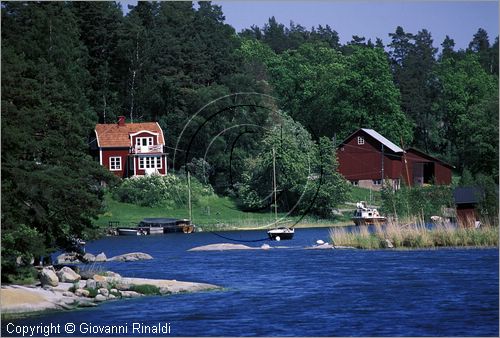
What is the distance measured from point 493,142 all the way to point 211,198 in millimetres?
24206

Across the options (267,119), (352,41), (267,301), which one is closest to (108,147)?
(267,119)

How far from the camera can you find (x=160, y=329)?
36062 millimetres

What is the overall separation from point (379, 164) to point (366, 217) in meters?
17.7

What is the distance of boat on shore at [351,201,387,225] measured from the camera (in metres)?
82.9

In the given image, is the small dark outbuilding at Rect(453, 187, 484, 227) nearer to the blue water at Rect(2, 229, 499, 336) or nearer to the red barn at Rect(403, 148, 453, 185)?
the blue water at Rect(2, 229, 499, 336)

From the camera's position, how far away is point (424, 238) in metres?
59.8

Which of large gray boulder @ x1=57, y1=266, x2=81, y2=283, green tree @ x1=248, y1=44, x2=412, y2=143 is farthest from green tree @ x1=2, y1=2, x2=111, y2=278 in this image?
green tree @ x1=248, y1=44, x2=412, y2=143

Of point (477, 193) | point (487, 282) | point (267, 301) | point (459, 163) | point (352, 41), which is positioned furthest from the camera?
point (352, 41)

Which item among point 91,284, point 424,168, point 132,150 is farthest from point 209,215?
point 91,284

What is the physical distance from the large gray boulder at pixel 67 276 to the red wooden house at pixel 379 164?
58195 millimetres

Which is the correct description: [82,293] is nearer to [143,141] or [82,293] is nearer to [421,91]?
[143,141]

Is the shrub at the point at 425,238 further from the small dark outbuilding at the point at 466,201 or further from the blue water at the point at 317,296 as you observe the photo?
the small dark outbuilding at the point at 466,201

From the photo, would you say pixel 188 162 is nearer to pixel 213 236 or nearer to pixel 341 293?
pixel 213 236

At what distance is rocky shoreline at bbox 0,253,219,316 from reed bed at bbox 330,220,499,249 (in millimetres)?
17341
